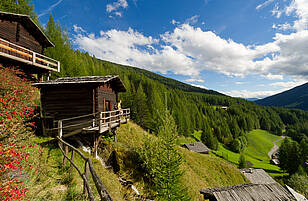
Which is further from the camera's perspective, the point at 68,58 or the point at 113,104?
the point at 68,58

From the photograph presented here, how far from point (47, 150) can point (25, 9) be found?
89.9 ft

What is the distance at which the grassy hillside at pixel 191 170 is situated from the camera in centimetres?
1064

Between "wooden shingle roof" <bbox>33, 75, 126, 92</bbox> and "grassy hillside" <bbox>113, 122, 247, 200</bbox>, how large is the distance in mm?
5719

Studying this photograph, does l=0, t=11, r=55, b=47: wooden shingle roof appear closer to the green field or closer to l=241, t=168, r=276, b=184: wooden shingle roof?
l=241, t=168, r=276, b=184: wooden shingle roof

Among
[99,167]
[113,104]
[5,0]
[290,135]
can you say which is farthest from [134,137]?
[290,135]

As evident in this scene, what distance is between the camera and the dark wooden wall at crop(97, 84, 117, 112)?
40.6ft

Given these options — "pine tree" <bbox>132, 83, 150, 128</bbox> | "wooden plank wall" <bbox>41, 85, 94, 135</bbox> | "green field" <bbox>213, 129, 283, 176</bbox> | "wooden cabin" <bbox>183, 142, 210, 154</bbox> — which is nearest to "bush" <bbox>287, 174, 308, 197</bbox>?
"green field" <bbox>213, 129, 283, 176</bbox>

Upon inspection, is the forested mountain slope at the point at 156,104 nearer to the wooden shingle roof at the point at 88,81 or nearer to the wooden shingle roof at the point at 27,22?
the wooden shingle roof at the point at 88,81

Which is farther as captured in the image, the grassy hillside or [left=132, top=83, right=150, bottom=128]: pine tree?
[left=132, top=83, right=150, bottom=128]: pine tree

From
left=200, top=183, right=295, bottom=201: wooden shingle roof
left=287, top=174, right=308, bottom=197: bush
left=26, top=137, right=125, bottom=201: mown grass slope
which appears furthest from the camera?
left=287, top=174, right=308, bottom=197: bush

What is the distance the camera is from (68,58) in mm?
26078

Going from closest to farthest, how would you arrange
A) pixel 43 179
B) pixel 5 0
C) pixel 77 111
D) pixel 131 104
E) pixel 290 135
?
pixel 43 179 < pixel 77 111 < pixel 5 0 < pixel 131 104 < pixel 290 135

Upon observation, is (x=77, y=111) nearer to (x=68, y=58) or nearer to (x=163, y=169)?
(x=163, y=169)

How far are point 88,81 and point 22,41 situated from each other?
11.3 metres
